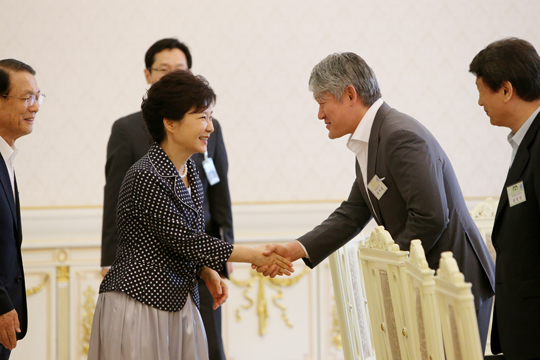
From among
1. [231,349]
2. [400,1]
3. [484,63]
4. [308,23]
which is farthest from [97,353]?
[400,1]

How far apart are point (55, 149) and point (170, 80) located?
2306 millimetres

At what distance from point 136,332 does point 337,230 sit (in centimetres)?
116

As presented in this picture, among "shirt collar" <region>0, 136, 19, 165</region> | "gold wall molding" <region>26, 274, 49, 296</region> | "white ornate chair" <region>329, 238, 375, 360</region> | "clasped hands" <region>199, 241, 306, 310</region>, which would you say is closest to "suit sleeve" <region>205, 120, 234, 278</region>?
"clasped hands" <region>199, 241, 306, 310</region>

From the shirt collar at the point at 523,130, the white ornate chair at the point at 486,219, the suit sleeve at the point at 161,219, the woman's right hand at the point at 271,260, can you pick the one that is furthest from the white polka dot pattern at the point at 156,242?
the white ornate chair at the point at 486,219

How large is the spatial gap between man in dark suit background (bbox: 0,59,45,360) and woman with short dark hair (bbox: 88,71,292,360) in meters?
0.51

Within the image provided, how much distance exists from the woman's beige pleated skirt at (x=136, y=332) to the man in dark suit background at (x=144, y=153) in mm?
841

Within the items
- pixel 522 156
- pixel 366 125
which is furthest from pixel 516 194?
pixel 366 125

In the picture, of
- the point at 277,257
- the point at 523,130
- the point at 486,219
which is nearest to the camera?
the point at 523,130

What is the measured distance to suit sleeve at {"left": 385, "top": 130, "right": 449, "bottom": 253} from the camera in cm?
211

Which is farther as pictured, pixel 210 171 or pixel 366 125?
pixel 210 171

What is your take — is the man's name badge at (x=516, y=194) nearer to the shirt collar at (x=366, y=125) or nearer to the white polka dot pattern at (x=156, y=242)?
the shirt collar at (x=366, y=125)

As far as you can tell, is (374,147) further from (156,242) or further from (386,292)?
(156,242)

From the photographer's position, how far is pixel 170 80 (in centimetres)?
210

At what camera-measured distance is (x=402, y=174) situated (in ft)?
7.09
